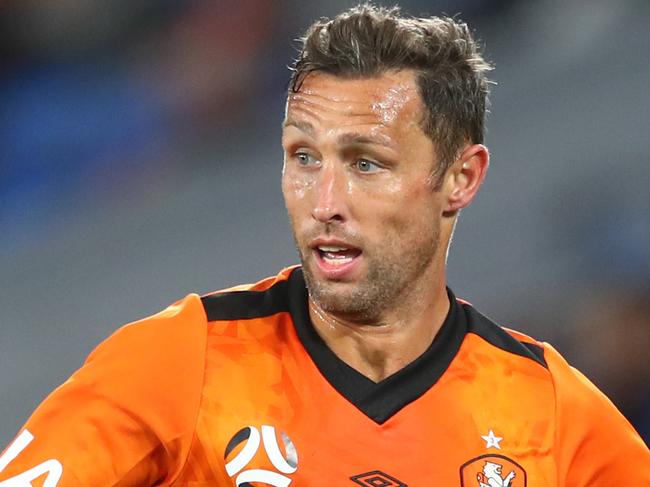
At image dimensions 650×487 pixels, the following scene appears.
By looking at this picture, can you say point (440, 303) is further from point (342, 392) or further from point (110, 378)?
point (110, 378)

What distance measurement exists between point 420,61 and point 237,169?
282 centimetres

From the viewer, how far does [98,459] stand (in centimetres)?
210

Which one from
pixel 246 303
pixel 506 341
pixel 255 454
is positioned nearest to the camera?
pixel 255 454

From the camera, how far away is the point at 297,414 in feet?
7.79

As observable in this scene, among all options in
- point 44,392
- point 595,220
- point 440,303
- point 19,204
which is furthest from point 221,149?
point 440,303

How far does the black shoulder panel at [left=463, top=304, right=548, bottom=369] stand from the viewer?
263 cm

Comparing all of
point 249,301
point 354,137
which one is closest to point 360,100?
point 354,137

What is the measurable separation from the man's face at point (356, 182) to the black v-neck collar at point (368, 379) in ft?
0.37

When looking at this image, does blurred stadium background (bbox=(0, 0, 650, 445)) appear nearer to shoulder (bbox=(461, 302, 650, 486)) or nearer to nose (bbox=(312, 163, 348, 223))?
shoulder (bbox=(461, 302, 650, 486))

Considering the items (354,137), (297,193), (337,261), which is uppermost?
(354,137)

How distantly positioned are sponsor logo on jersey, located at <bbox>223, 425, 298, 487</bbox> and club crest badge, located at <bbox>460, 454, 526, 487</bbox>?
1.22 ft

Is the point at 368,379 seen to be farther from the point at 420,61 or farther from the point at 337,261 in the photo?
the point at 420,61

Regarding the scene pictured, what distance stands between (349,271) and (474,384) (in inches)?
17.0

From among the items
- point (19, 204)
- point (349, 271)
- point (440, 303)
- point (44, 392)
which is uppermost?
point (349, 271)
